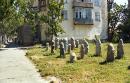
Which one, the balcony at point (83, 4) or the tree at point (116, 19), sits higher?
the balcony at point (83, 4)

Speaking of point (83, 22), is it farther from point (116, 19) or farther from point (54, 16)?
point (54, 16)

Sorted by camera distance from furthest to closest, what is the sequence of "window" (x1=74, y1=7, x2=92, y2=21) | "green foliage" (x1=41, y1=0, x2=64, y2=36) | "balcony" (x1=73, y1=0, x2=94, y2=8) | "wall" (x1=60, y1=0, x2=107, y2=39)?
"window" (x1=74, y1=7, x2=92, y2=21) → "balcony" (x1=73, y1=0, x2=94, y2=8) → "wall" (x1=60, y1=0, x2=107, y2=39) → "green foliage" (x1=41, y1=0, x2=64, y2=36)

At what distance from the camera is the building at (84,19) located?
5994cm

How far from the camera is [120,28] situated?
6144 centimetres

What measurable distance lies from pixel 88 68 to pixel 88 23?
1695 inches

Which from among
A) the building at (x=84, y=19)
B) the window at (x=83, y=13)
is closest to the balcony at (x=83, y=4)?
the building at (x=84, y=19)

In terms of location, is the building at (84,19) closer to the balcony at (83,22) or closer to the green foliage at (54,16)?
the balcony at (83,22)

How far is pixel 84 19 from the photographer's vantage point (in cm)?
6100

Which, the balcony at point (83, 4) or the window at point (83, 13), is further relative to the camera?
the window at point (83, 13)

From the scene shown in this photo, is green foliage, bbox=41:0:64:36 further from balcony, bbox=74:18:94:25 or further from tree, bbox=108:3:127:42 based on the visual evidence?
tree, bbox=108:3:127:42

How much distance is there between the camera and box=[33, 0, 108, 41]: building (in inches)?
2360

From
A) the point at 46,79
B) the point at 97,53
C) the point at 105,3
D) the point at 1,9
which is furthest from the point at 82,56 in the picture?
the point at 105,3

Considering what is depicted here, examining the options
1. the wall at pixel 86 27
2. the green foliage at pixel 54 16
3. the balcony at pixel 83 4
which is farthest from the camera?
the balcony at pixel 83 4

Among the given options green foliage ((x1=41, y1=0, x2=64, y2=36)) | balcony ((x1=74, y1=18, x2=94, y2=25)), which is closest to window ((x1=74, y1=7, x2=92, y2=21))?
balcony ((x1=74, y1=18, x2=94, y2=25))
